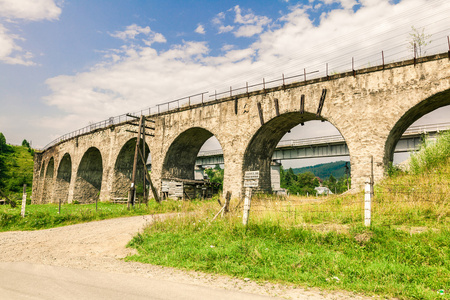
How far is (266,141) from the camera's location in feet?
57.5

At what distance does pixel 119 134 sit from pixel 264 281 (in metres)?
23.0

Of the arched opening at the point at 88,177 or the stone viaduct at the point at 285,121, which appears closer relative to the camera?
the stone viaduct at the point at 285,121

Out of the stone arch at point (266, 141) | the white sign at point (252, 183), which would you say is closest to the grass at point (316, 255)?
the white sign at point (252, 183)

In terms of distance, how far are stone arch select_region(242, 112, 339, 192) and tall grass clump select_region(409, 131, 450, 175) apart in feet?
16.3

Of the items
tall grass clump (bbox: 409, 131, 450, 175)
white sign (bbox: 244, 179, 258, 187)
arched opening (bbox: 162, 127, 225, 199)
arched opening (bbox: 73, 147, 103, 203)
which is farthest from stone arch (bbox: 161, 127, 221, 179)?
tall grass clump (bbox: 409, 131, 450, 175)

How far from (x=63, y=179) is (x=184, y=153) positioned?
22.3 m

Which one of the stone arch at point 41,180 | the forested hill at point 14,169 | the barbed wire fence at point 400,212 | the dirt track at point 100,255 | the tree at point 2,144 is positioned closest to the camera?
the dirt track at point 100,255

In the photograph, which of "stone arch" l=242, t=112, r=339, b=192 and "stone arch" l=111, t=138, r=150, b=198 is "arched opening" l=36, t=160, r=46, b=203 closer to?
"stone arch" l=111, t=138, r=150, b=198

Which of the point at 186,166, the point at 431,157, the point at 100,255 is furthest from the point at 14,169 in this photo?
the point at 431,157

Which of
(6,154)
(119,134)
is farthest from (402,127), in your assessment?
(6,154)

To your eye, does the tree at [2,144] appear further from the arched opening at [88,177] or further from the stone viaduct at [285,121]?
the stone viaduct at [285,121]

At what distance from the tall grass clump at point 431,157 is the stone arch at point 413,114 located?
105 cm

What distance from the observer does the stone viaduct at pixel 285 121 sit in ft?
40.0

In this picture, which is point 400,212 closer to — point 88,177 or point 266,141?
point 266,141
